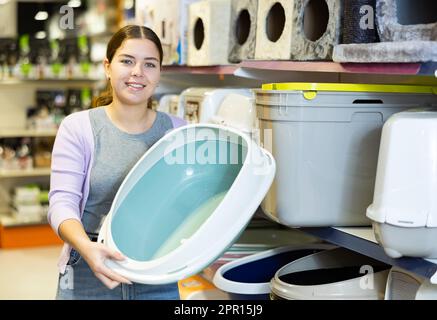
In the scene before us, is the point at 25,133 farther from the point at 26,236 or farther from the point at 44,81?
the point at 26,236

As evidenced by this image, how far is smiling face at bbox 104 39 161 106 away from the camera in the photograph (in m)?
1.60

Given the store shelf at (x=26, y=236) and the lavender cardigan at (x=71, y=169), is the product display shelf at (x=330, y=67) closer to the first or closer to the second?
the lavender cardigan at (x=71, y=169)

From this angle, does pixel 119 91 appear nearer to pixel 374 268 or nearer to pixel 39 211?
pixel 374 268

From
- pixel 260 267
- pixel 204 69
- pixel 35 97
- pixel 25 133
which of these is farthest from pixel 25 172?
pixel 260 267

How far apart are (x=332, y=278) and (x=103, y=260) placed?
737 millimetres

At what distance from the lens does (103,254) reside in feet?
4.56

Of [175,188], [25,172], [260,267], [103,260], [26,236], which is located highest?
[175,188]

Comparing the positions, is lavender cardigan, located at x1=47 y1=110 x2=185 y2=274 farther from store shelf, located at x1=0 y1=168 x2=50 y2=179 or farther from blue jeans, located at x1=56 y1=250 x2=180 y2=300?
store shelf, located at x1=0 y1=168 x2=50 y2=179

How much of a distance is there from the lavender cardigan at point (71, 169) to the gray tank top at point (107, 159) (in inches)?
0.7

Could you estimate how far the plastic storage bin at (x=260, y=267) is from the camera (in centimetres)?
203

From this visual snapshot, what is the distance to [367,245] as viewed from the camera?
5.13ft
